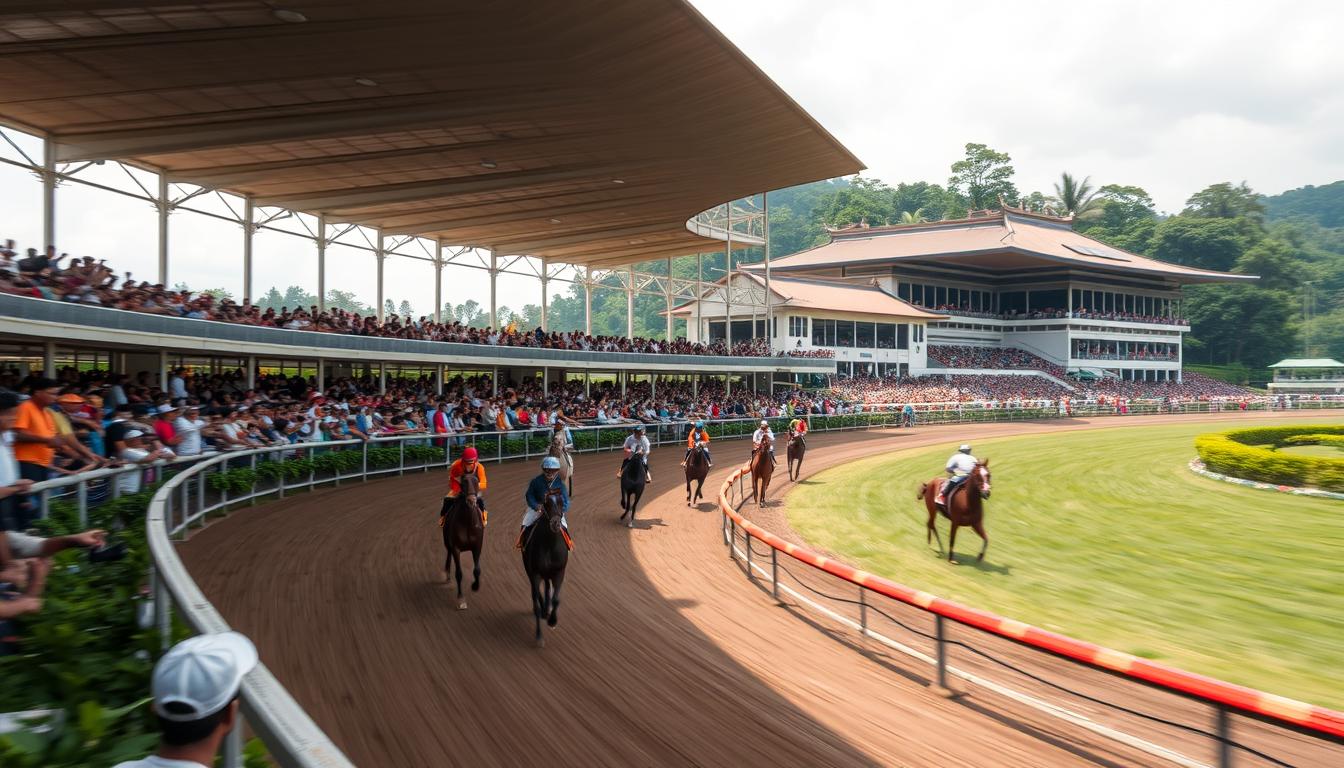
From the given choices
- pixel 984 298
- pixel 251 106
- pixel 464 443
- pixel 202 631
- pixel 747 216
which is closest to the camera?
pixel 202 631

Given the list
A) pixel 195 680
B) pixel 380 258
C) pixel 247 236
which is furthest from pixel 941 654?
pixel 380 258

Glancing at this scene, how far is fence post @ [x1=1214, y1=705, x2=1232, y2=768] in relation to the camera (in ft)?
13.9

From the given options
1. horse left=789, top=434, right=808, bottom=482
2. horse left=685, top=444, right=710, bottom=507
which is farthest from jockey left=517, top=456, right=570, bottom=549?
horse left=789, top=434, right=808, bottom=482

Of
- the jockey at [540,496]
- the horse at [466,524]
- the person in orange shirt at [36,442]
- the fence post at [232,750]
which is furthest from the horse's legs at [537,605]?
the fence post at [232,750]

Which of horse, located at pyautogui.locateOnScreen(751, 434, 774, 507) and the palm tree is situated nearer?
horse, located at pyautogui.locateOnScreen(751, 434, 774, 507)

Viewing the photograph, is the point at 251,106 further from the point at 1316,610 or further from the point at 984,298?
the point at 984,298

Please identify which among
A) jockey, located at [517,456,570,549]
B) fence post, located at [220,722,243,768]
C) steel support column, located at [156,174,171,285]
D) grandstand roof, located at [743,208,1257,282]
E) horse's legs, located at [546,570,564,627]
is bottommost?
horse's legs, located at [546,570,564,627]

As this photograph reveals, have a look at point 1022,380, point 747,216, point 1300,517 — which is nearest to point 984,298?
point 1022,380

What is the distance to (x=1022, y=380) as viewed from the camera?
53.3 m

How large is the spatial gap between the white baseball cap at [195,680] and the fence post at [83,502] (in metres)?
5.50

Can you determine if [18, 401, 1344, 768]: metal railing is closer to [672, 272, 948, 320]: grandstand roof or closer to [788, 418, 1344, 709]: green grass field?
[788, 418, 1344, 709]: green grass field

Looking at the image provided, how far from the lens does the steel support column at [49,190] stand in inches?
657

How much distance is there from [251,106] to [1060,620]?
17.6 metres

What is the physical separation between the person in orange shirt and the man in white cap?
5758 mm
